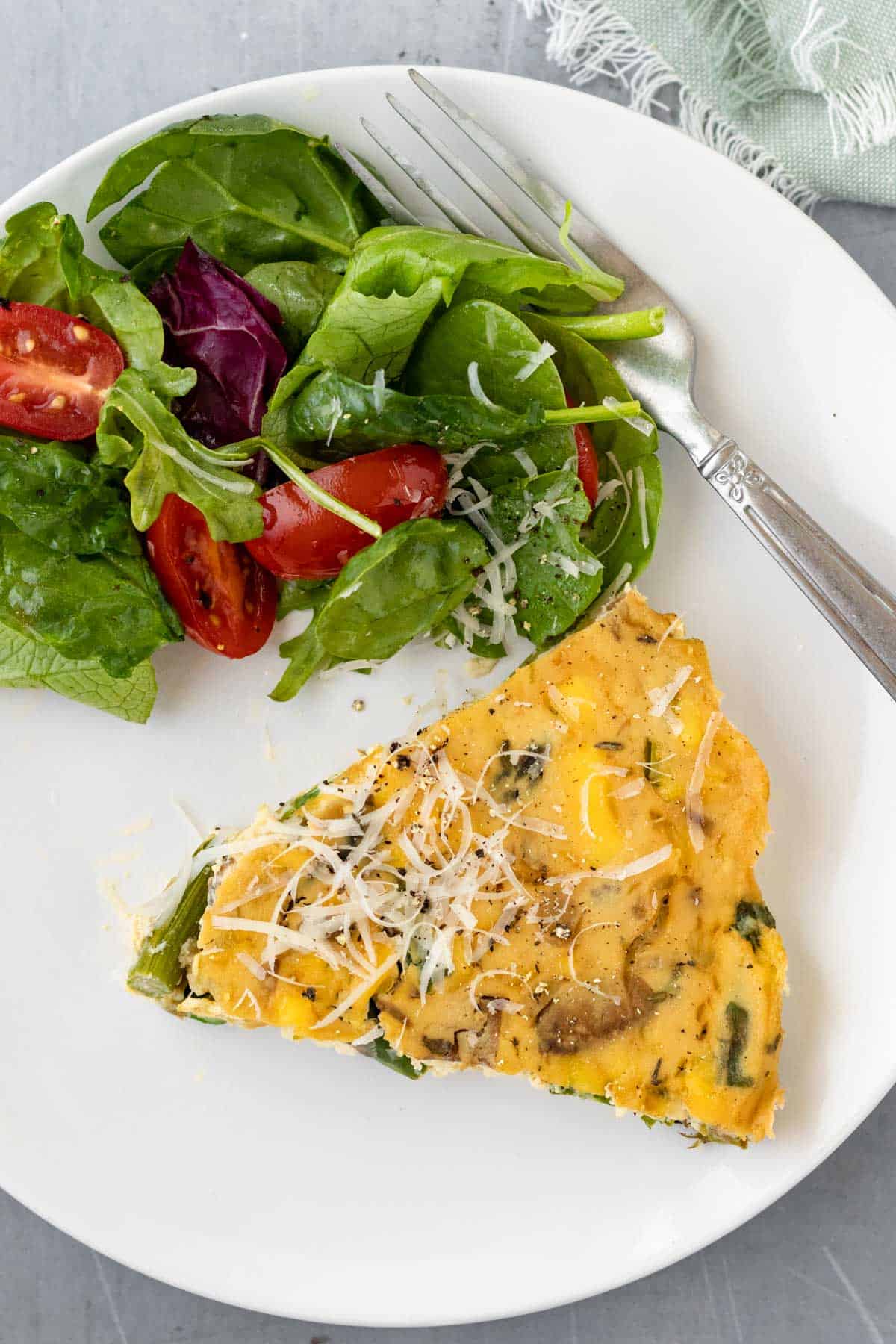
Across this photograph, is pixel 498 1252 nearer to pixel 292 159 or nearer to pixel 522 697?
pixel 522 697

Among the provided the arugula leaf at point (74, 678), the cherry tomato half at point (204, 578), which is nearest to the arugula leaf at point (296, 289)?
the cherry tomato half at point (204, 578)

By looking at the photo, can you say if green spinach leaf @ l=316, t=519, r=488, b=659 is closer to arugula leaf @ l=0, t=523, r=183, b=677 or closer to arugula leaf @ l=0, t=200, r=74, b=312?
arugula leaf @ l=0, t=523, r=183, b=677

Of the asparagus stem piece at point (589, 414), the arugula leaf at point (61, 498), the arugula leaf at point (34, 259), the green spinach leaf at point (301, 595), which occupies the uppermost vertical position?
the asparagus stem piece at point (589, 414)

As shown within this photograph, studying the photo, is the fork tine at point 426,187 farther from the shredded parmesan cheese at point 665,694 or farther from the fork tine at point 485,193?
the shredded parmesan cheese at point 665,694

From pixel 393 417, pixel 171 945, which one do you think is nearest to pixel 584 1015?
pixel 171 945

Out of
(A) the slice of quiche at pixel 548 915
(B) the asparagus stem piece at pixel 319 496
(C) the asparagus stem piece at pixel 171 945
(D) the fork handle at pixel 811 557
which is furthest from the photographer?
(C) the asparagus stem piece at pixel 171 945

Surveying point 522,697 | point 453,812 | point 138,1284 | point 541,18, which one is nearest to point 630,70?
point 541,18
